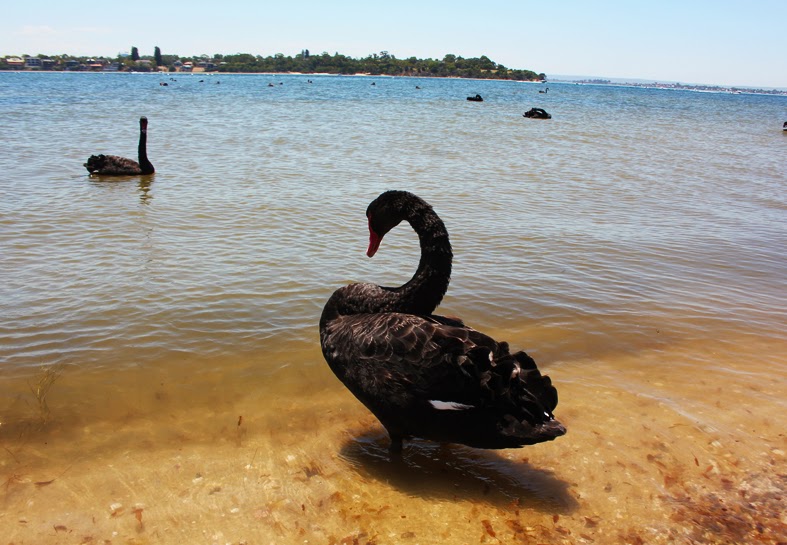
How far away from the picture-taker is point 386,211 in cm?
408

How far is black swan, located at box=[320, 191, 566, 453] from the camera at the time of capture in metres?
3.17

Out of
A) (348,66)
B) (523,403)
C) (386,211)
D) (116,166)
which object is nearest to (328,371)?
(386,211)

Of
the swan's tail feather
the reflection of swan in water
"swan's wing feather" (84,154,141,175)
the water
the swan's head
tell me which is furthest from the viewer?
"swan's wing feather" (84,154,141,175)

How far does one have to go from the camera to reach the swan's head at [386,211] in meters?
4.02

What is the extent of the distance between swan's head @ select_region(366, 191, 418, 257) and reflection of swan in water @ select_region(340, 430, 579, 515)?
1279mm

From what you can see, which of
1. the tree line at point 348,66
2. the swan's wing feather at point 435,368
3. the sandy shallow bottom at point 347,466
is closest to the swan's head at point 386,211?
the swan's wing feather at point 435,368

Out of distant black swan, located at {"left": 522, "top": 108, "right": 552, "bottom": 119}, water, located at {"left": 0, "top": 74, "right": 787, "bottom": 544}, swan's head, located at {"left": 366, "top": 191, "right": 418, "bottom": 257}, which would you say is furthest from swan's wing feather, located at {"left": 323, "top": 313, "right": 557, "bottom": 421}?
distant black swan, located at {"left": 522, "top": 108, "right": 552, "bottom": 119}

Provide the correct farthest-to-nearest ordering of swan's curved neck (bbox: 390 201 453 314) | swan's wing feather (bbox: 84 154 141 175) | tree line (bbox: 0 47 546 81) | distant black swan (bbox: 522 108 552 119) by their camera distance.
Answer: tree line (bbox: 0 47 546 81) → distant black swan (bbox: 522 108 552 119) → swan's wing feather (bbox: 84 154 141 175) → swan's curved neck (bbox: 390 201 453 314)

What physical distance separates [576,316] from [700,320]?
1176 millimetres

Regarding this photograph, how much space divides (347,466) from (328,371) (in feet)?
4.00

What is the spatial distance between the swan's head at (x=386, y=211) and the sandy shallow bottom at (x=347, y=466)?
123 centimetres

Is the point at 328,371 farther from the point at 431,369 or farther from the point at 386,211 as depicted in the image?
the point at 431,369

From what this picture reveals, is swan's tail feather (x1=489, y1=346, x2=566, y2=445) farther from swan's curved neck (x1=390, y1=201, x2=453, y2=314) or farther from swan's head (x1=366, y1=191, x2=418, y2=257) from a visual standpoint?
swan's head (x1=366, y1=191, x2=418, y2=257)

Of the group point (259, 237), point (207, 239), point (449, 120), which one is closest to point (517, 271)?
point (259, 237)
